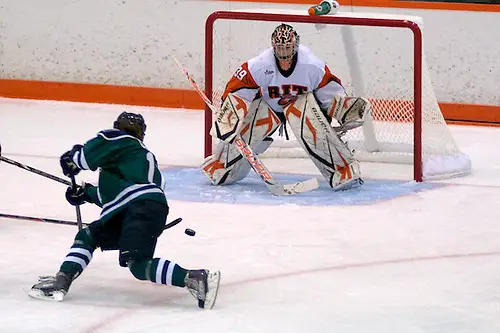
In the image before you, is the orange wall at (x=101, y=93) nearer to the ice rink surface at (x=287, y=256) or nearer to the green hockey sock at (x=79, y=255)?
the ice rink surface at (x=287, y=256)

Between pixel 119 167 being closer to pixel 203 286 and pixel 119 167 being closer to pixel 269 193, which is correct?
pixel 203 286

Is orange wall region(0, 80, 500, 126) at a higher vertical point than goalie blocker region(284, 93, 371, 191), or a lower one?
lower

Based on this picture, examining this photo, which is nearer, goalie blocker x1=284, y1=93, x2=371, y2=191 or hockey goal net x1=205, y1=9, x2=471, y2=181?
goalie blocker x1=284, y1=93, x2=371, y2=191

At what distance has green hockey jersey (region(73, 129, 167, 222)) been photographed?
3473 millimetres

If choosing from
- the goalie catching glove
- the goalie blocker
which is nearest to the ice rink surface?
the goalie blocker

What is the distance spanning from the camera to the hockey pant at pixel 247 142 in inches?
207

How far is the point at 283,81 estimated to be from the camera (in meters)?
5.18

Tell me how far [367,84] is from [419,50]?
1.26 m

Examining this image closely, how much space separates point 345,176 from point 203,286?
6.11 ft

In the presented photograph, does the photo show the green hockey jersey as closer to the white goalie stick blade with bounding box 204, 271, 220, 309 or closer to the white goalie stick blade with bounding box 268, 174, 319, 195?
the white goalie stick blade with bounding box 204, 271, 220, 309

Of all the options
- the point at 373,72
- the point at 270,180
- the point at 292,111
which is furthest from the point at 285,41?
the point at 373,72

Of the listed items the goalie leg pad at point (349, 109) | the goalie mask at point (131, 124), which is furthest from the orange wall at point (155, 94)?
the goalie mask at point (131, 124)

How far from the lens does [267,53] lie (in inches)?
206

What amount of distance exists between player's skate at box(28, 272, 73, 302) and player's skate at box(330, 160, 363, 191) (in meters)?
1.92
